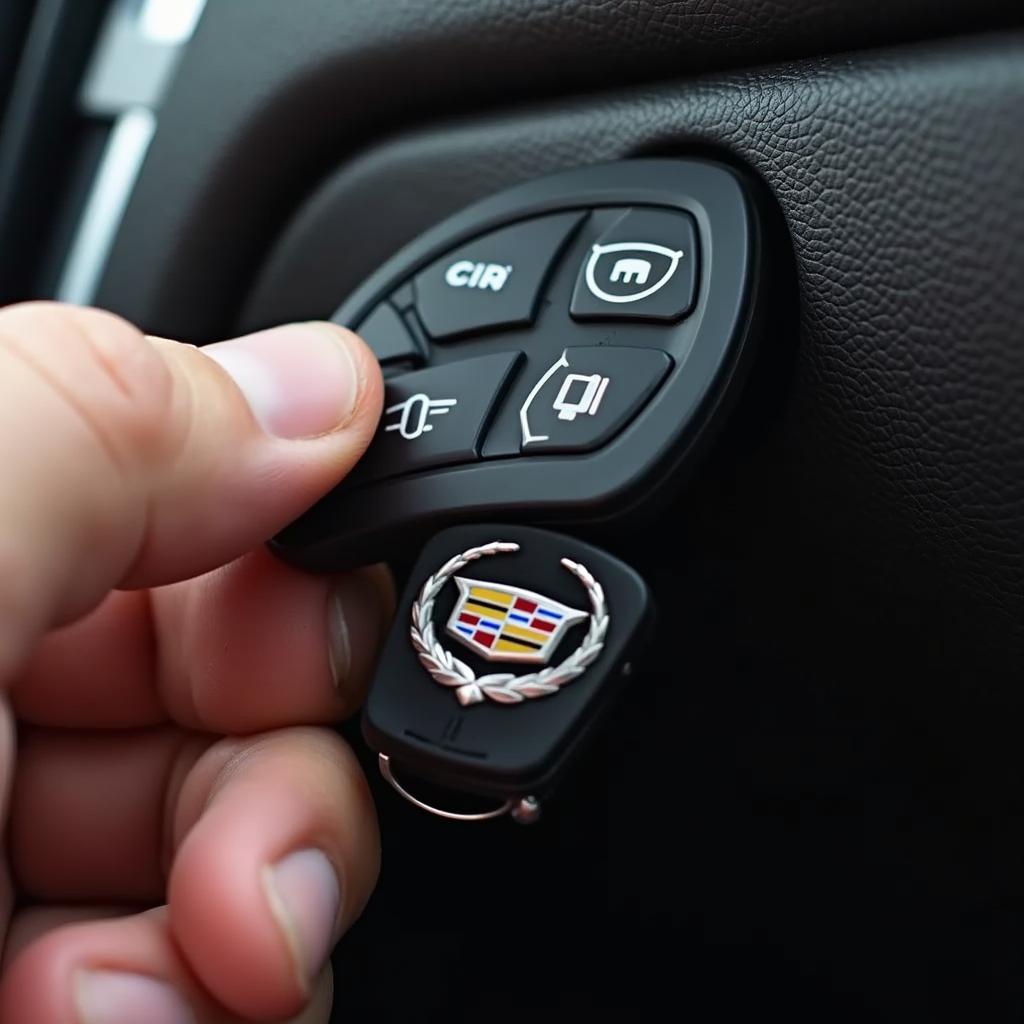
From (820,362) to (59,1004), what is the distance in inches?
16.4

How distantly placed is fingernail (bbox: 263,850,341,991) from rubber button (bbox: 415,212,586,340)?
269mm

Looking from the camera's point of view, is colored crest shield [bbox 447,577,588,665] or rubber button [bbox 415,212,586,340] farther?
rubber button [bbox 415,212,586,340]

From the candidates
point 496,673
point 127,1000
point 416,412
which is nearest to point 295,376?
point 416,412

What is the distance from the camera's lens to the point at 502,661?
53cm

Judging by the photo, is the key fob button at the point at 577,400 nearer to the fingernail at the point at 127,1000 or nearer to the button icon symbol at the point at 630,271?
the button icon symbol at the point at 630,271

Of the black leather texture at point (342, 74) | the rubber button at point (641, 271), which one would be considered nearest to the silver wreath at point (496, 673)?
the rubber button at point (641, 271)

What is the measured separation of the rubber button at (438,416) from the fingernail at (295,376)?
0.11 feet

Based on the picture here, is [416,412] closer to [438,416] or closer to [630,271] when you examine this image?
[438,416]

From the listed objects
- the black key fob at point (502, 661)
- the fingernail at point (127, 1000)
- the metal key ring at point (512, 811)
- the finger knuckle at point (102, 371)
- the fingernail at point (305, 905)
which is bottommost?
the fingernail at point (127, 1000)

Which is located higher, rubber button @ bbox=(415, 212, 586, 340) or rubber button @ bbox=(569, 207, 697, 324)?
rubber button @ bbox=(569, 207, 697, 324)

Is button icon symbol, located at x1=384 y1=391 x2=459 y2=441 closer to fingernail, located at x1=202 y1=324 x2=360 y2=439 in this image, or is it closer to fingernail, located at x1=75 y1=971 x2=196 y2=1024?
fingernail, located at x1=202 y1=324 x2=360 y2=439

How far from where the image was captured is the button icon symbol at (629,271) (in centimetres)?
59

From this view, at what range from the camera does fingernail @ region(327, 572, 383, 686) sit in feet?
2.09

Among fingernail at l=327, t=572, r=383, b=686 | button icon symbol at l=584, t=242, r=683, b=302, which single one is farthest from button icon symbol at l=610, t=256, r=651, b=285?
fingernail at l=327, t=572, r=383, b=686
